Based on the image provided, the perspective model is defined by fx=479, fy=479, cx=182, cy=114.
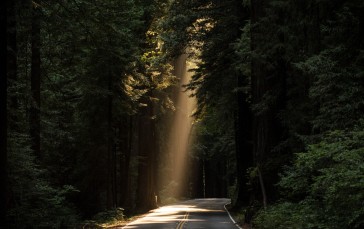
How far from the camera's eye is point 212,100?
104 ft

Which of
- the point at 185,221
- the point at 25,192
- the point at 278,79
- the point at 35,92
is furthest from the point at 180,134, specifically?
the point at 25,192

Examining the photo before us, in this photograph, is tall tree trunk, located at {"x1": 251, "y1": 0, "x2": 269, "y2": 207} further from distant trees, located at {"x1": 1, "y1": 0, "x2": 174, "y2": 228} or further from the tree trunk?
the tree trunk

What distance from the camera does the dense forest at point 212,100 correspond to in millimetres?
13102

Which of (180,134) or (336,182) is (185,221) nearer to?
Result: (336,182)


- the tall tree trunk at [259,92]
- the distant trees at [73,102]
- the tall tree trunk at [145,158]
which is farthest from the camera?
the tall tree trunk at [145,158]

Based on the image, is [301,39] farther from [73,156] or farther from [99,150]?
[73,156]

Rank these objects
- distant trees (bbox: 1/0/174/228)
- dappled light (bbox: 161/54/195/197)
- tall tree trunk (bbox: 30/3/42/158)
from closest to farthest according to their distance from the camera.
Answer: distant trees (bbox: 1/0/174/228)
tall tree trunk (bbox: 30/3/42/158)
dappled light (bbox: 161/54/195/197)

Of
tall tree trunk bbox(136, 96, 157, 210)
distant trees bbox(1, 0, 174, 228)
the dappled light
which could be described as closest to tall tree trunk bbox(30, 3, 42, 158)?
distant trees bbox(1, 0, 174, 228)

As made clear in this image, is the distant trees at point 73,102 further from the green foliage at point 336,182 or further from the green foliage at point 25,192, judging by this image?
the green foliage at point 336,182

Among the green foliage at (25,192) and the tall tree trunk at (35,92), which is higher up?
the tall tree trunk at (35,92)

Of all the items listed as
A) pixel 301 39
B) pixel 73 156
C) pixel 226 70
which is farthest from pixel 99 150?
pixel 301 39

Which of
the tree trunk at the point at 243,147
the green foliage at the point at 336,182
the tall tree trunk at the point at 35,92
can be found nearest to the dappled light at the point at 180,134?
the tree trunk at the point at 243,147

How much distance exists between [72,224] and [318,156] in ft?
37.8

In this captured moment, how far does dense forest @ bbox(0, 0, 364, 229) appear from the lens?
516 inches
